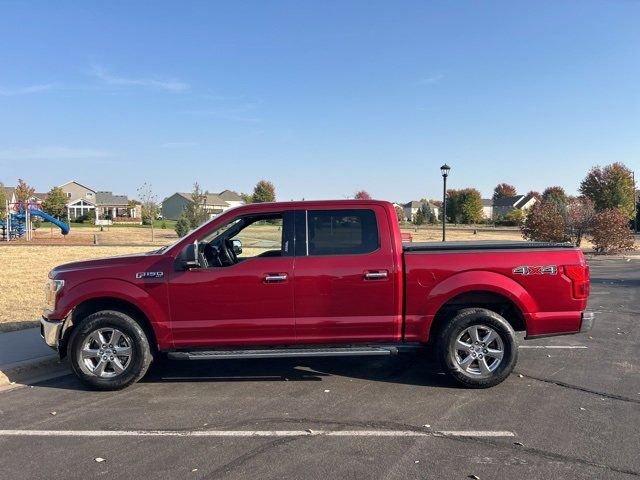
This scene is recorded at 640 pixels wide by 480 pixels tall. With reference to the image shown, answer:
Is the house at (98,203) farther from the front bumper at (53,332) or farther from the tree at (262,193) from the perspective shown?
the front bumper at (53,332)

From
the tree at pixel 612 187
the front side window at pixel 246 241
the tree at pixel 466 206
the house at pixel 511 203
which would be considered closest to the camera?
the front side window at pixel 246 241

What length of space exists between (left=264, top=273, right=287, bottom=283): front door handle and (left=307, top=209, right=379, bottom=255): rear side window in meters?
0.40

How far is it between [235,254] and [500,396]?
3.33 meters

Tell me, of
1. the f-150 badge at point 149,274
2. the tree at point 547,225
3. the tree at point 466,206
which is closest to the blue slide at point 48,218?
the tree at point 547,225

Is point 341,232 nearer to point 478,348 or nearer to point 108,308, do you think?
point 478,348

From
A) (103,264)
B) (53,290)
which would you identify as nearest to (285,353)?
(103,264)

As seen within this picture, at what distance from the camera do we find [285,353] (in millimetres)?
5504

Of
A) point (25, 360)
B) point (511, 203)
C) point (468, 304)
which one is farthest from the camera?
point (511, 203)

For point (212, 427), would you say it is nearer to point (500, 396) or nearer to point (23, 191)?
point (500, 396)

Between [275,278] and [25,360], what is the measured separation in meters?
3.49

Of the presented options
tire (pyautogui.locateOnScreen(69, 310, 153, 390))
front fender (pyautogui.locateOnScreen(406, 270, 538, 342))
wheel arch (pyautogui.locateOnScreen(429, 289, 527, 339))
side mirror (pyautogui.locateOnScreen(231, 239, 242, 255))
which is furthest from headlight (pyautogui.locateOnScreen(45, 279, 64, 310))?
wheel arch (pyautogui.locateOnScreen(429, 289, 527, 339))

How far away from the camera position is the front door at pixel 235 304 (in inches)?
218

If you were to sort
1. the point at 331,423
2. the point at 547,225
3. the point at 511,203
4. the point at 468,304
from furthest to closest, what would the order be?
the point at 511,203 < the point at 547,225 < the point at 468,304 < the point at 331,423

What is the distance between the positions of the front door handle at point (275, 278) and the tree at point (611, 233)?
26.6 m
